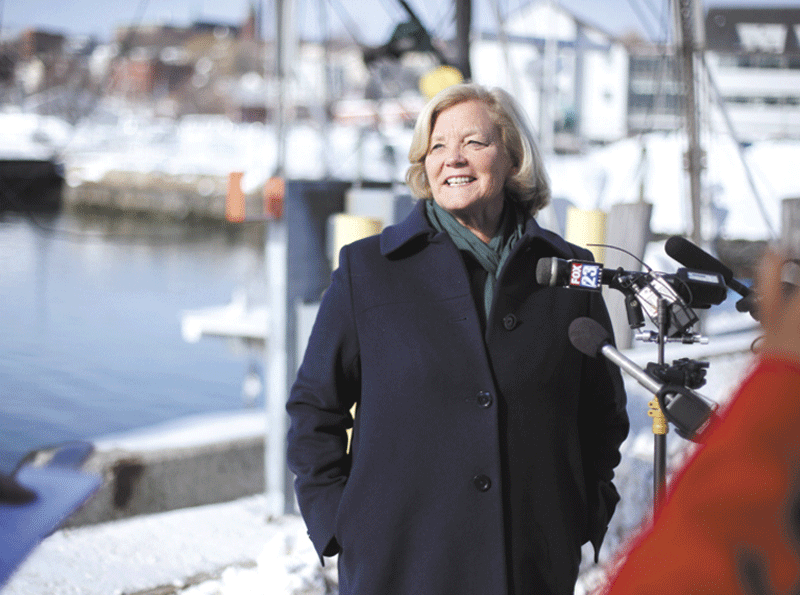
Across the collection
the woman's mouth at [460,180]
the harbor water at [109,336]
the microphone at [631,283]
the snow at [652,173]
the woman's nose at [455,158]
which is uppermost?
the snow at [652,173]

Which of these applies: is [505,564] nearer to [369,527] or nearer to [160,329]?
[369,527]

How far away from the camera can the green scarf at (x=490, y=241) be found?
1.91 m

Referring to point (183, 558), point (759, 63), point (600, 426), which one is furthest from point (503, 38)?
point (600, 426)

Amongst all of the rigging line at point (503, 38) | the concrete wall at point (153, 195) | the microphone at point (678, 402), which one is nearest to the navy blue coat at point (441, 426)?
the microphone at point (678, 402)

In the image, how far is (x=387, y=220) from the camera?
5.07 meters

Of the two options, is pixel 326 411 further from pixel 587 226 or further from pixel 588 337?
pixel 587 226

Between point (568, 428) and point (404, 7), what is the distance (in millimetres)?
5854

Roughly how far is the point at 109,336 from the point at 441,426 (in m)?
17.3

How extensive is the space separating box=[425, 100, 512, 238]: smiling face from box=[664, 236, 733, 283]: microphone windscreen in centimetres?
46

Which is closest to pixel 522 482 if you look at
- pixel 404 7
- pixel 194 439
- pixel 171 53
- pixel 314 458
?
pixel 314 458

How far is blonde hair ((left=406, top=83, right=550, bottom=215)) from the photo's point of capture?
2.02 m

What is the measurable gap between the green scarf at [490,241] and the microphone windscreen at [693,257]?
0.37 meters

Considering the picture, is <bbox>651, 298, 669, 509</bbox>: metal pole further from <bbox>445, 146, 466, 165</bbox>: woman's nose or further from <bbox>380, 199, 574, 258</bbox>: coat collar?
<bbox>445, 146, 466, 165</bbox>: woman's nose

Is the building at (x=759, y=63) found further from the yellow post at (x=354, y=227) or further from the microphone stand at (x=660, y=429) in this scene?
the microphone stand at (x=660, y=429)
